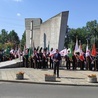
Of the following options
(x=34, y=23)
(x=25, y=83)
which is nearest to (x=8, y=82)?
(x=25, y=83)

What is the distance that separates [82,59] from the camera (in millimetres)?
27078

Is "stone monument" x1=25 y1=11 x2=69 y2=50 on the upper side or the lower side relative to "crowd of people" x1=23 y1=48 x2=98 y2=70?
upper

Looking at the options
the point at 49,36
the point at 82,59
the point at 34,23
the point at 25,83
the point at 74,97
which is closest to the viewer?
the point at 74,97

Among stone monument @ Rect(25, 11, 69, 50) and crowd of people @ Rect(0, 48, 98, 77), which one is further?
stone monument @ Rect(25, 11, 69, 50)

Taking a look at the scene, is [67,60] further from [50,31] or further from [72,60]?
[50,31]

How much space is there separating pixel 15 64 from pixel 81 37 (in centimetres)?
9679

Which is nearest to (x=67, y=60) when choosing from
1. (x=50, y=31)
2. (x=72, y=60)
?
(x=72, y=60)

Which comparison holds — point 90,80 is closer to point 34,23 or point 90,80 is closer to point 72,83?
point 72,83

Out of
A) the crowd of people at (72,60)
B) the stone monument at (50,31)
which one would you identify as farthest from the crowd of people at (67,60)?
the stone monument at (50,31)

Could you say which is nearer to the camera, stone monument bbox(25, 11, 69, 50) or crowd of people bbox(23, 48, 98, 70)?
crowd of people bbox(23, 48, 98, 70)

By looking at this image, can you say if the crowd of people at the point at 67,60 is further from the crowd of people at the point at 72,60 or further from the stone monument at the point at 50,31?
the stone monument at the point at 50,31

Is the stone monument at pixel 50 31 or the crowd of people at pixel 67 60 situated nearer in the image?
the crowd of people at pixel 67 60

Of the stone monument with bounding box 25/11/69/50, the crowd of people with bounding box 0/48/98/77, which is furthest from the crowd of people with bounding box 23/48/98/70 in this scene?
the stone monument with bounding box 25/11/69/50

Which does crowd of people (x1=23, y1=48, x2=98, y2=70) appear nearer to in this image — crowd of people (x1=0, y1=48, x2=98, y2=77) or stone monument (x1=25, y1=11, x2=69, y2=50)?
crowd of people (x1=0, y1=48, x2=98, y2=77)
